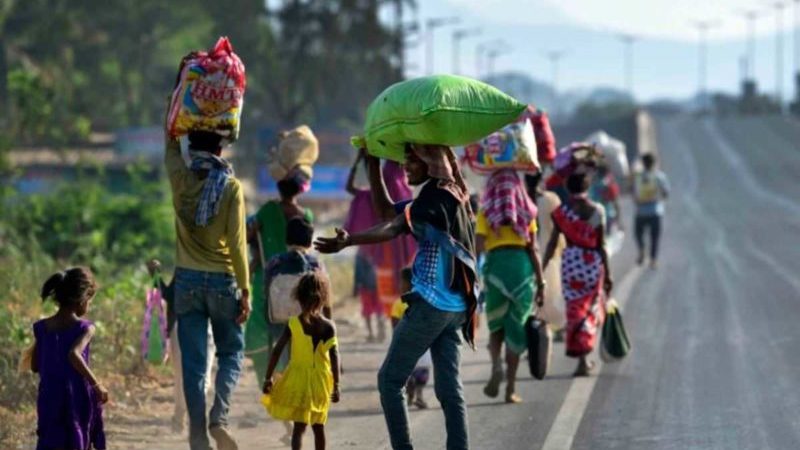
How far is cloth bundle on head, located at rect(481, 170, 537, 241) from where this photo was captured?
12078mm

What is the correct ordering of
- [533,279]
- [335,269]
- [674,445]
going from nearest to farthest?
1. [674,445]
2. [533,279]
3. [335,269]

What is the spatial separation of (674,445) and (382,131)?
2.76m

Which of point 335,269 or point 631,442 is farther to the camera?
point 335,269

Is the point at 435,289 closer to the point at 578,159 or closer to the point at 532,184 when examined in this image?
the point at 532,184

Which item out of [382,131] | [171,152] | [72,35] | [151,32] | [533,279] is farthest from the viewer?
[151,32]

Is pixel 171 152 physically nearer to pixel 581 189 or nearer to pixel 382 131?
pixel 382 131

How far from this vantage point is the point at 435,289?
335 inches

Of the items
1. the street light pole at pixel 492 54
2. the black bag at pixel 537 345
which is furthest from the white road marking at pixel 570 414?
the street light pole at pixel 492 54

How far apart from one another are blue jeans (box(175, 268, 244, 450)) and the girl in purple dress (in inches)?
38.8

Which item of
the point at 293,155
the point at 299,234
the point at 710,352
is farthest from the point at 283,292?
the point at 710,352

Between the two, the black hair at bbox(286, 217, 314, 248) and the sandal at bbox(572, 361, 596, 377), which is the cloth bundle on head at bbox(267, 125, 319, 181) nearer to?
the black hair at bbox(286, 217, 314, 248)

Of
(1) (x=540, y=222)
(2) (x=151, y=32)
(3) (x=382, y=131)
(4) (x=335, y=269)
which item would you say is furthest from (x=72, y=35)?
(3) (x=382, y=131)

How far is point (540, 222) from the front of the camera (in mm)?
13867

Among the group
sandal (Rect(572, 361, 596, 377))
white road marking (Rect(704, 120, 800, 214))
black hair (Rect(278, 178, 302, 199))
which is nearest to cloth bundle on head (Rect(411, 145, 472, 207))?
black hair (Rect(278, 178, 302, 199))
